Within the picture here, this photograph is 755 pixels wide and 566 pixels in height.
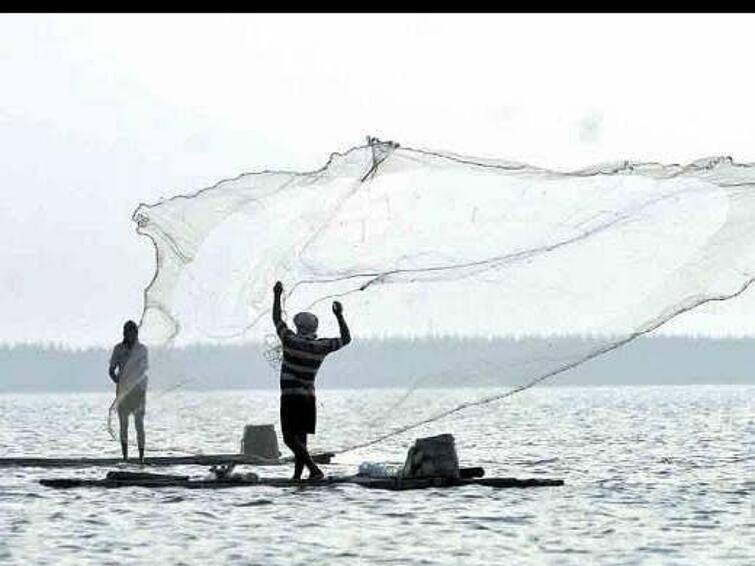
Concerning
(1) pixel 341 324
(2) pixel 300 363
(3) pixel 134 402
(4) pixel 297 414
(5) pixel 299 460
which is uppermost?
(1) pixel 341 324

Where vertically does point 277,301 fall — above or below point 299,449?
above

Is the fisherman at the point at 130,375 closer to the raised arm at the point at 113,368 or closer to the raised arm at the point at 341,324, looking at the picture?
the raised arm at the point at 113,368

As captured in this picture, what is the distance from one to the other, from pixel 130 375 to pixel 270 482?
2922mm

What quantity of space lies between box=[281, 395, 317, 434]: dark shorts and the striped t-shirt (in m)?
0.08

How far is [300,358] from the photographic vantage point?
2234 cm

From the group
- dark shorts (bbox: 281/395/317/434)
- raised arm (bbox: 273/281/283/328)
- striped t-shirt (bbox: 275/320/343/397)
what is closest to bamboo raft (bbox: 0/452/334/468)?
dark shorts (bbox: 281/395/317/434)

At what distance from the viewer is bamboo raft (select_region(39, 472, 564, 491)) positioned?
78.3 feet

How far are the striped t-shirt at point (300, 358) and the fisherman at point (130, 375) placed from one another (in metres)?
3.08

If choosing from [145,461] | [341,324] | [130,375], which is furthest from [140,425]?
[341,324]

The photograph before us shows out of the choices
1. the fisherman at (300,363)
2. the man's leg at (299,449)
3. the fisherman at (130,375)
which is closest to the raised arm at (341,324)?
the fisherman at (300,363)

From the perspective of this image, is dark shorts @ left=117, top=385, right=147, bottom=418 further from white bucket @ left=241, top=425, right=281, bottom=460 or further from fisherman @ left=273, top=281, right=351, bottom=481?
fisherman @ left=273, top=281, right=351, bottom=481

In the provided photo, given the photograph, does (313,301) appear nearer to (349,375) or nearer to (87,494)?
(349,375)

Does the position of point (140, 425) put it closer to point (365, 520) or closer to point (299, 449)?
point (299, 449)
